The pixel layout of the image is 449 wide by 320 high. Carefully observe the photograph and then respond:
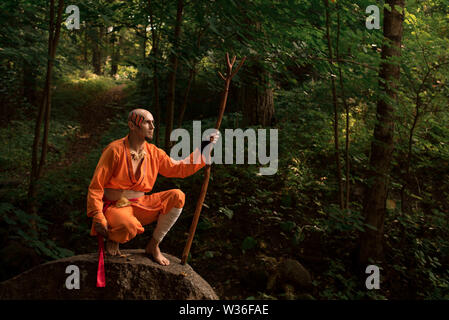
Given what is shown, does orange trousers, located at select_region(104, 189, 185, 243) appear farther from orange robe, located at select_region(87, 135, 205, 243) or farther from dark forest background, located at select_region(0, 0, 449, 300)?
dark forest background, located at select_region(0, 0, 449, 300)

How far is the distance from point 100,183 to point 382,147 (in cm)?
382

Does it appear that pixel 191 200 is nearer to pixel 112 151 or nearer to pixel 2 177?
pixel 112 151

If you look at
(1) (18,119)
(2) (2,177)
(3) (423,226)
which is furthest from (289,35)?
(1) (18,119)

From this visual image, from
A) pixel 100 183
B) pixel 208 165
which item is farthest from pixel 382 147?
pixel 100 183

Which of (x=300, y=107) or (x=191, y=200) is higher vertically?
(x=300, y=107)

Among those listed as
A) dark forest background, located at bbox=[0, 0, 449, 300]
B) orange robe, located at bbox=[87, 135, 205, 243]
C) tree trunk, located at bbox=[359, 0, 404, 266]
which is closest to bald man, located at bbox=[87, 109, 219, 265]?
orange robe, located at bbox=[87, 135, 205, 243]

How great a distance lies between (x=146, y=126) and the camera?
257cm

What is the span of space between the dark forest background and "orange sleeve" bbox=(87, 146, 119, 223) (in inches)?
58.1

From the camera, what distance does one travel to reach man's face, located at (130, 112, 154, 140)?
2.55 metres

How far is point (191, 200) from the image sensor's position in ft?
18.4

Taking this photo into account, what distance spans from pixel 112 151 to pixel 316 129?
16.5ft

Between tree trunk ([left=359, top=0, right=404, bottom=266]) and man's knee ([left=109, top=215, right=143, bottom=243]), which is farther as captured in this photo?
tree trunk ([left=359, top=0, right=404, bottom=266])

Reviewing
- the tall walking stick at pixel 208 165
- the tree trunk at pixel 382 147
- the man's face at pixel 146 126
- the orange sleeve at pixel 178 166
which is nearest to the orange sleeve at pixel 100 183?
the man's face at pixel 146 126

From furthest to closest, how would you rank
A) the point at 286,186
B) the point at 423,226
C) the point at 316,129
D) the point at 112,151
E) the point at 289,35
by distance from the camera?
the point at 316,129
the point at 286,186
the point at 423,226
the point at 289,35
the point at 112,151
